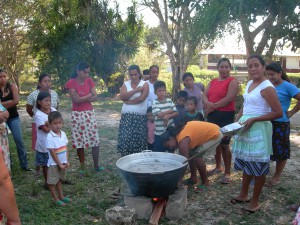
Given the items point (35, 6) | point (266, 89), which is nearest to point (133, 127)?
point (266, 89)

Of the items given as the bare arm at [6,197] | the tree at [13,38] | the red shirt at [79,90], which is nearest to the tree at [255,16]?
the red shirt at [79,90]

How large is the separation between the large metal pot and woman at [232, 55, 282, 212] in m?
0.68

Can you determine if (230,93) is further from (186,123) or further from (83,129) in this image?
(83,129)

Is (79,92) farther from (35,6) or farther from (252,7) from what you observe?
(35,6)

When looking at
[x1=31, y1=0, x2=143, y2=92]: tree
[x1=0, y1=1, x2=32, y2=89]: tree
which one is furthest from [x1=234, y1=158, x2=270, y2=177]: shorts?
[x1=0, y1=1, x2=32, y2=89]: tree

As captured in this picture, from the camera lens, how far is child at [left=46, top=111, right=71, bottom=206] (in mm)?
3998

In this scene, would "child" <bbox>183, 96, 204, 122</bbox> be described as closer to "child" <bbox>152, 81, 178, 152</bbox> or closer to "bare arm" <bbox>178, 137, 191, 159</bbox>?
"child" <bbox>152, 81, 178, 152</bbox>

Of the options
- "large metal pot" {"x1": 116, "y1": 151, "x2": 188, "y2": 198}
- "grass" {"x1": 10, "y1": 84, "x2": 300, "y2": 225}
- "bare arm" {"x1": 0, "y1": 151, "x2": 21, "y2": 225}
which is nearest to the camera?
"bare arm" {"x1": 0, "y1": 151, "x2": 21, "y2": 225}

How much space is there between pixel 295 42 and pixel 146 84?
479cm

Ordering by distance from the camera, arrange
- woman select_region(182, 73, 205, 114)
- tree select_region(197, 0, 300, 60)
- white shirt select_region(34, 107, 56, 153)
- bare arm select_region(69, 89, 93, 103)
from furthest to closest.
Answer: tree select_region(197, 0, 300, 60) < woman select_region(182, 73, 205, 114) < bare arm select_region(69, 89, 93, 103) < white shirt select_region(34, 107, 56, 153)

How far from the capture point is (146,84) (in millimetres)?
4836

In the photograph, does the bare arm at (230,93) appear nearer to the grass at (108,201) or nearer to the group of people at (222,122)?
the group of people at (222,122)

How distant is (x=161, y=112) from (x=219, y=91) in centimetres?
82

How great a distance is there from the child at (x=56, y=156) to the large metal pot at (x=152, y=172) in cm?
79
